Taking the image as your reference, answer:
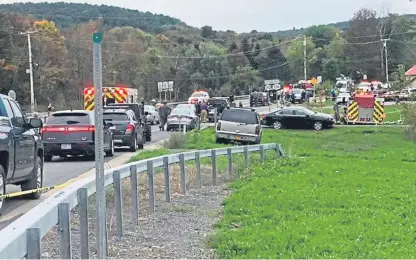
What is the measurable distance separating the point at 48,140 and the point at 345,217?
44.9 ft

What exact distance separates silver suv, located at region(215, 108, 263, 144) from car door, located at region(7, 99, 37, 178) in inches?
706

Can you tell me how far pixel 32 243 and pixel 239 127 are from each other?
2609 centimetres

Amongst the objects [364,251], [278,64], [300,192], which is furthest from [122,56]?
[364,251]

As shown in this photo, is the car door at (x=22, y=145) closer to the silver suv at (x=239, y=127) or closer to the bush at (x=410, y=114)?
the silver suv at (x=239, y=127)

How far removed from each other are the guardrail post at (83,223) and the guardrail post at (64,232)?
0.78 metres

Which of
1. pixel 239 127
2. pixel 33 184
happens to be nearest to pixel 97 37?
pixel 33 184

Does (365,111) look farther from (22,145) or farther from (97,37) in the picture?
(97,37)

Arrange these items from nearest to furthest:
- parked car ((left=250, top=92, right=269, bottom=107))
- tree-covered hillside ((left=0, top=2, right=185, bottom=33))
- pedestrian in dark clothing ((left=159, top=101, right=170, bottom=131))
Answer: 1. pedestrian in dark clothing ((left=159, top=101, right=170, bottom=131))
2. parked car ((left=250, top=92, right=269, bottom=107))
3. tree-covered hillside ((left=0, top=2, right=185, bottom=33))

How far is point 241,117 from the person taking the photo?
104 feet

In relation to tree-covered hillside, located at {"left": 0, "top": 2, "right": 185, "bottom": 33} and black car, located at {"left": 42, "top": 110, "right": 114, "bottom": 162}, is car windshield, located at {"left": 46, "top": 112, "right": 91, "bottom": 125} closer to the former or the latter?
black car, located at {"left": 42, "top": 110, "right": 114, "bottom": 162}

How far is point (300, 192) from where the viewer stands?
14.1 metres

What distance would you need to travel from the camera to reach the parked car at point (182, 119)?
1607 inches

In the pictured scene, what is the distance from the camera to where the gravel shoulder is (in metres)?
8.91

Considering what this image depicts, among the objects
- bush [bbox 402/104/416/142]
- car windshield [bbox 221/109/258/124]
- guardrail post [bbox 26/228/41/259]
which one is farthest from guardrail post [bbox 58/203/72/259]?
bush [bbox 402/104/416/142]
